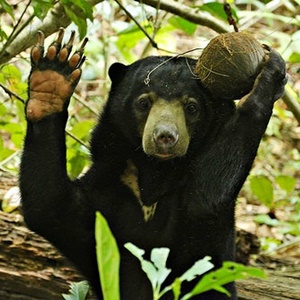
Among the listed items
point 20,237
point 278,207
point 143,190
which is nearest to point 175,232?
point 143,190

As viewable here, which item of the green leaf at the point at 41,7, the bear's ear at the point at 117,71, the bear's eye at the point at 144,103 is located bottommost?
the bear's eye at the point at 144,103

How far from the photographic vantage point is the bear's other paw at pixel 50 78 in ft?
14.5

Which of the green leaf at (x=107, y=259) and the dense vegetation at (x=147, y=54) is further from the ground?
the dense vegetation at (x=147, y=54)

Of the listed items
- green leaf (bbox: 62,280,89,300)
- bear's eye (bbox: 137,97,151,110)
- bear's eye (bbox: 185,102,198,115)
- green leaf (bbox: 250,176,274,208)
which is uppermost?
bear's eye (bbox: 137,97,151,110)

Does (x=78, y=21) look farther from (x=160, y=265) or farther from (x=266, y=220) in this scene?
(x=266, y=220)

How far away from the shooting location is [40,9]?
14.8 feet

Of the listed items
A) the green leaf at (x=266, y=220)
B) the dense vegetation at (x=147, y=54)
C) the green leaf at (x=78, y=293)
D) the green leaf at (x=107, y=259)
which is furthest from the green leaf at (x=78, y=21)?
the green leaf at (x=266, y=220)

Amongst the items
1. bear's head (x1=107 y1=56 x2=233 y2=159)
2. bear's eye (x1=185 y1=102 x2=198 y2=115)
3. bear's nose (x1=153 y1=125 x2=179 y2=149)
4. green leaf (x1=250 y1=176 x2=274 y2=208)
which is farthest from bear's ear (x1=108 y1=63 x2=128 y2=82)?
green leaf (x1=250 y1=176 x2=274 y2=208)

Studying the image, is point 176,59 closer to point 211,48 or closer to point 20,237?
point 211,48

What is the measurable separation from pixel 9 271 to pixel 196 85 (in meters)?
1.90

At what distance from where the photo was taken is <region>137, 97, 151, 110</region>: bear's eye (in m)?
4.71

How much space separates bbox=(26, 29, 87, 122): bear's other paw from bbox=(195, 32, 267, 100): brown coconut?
735 millimetres

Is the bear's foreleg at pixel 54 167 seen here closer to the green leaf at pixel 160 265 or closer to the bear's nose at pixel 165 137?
the bear's nose at pixel 165 137

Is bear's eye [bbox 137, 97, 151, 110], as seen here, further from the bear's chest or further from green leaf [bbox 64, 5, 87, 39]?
green leaf [bbox 64, 5, 87, 39]
